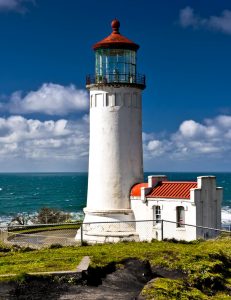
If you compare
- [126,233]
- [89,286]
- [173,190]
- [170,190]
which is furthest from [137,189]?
[89,286]

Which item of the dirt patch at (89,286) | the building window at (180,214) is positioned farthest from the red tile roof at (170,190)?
the dirt patch at (89,286)

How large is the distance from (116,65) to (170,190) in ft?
21.7

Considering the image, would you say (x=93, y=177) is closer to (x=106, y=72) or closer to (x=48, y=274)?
(x=106, y=72)

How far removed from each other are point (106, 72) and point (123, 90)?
1328 millimetres

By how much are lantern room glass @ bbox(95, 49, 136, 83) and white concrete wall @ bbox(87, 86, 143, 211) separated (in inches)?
24.9

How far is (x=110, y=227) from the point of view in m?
24.6

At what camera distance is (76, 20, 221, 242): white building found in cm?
2445

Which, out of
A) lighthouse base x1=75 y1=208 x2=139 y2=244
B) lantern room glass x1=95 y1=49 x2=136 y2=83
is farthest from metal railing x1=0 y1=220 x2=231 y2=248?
lantern room glass x1=95 y1=49 x2=136 y2=83

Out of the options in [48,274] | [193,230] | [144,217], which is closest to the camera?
[48,274]

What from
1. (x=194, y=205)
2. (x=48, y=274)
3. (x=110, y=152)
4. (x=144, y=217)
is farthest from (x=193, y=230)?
(x=48, y=274)

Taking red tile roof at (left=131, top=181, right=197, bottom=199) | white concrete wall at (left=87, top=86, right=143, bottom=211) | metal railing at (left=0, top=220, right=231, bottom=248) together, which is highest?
white concrete wall at (left=87, top=86, right=143, bottom=211)

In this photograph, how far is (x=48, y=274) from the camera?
10375 millimetres

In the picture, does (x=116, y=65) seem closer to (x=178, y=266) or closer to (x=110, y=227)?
(x=110, y=227)

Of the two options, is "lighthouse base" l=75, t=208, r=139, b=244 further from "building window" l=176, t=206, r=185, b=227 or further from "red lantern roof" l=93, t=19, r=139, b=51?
"red lantern roof" l=93, t=19, r=139, b=51
